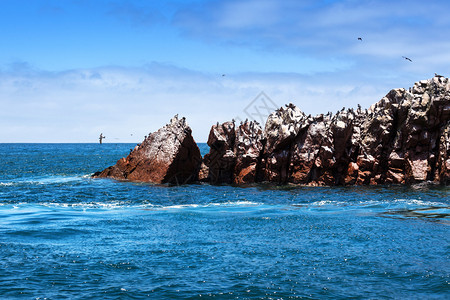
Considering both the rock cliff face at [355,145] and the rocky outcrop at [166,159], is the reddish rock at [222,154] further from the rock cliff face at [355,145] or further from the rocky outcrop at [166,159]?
the rocky outcrop at [166,159]

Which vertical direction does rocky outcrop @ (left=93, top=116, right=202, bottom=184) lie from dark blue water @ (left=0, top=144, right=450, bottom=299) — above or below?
above

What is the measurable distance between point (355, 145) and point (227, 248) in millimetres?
25372

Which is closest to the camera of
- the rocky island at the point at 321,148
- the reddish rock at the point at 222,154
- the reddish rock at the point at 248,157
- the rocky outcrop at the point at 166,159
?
the rocky island at the point at 321,148

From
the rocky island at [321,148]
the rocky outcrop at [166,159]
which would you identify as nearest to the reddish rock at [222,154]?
the rocky island at [321,148]

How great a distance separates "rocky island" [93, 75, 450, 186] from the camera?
36.4m

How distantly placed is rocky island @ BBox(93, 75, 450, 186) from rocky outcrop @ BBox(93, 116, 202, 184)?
0.31 ft

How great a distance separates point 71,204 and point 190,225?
11.2 m

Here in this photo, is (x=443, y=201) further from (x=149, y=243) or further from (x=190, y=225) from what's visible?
(x=149, y=243)

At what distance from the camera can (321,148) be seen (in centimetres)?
3762

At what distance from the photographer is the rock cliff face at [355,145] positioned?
3628 centimetres

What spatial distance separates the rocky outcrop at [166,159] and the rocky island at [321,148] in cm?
10

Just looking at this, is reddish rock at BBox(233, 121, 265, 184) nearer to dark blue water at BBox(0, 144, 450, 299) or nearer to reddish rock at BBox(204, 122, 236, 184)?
reddish rock at BBox(204, 122, 236, 184)

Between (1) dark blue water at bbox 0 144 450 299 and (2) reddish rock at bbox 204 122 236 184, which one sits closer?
(1) dark blue water at bbox 0 144 450 299

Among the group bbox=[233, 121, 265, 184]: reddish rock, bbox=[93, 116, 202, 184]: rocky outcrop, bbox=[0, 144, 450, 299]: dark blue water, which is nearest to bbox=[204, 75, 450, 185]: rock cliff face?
bbox=[233, 121, 265, 184]: reddish rock
